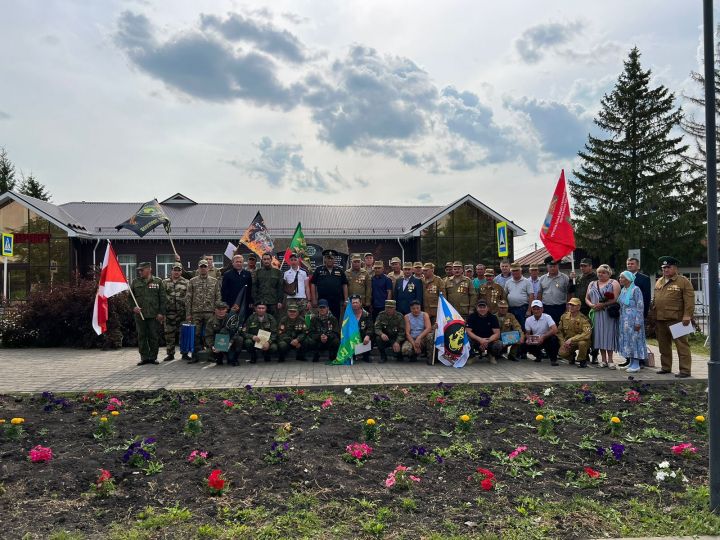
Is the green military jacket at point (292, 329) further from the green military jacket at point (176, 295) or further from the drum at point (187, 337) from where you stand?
the green military jacket at point (176, 295)

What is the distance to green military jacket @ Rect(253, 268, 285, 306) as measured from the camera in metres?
11.3

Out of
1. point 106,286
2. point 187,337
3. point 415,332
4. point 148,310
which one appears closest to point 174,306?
point 148,310

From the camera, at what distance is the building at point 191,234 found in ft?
109

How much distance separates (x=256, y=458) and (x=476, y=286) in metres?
7.72

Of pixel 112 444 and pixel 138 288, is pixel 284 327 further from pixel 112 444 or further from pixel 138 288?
pixel 112 444

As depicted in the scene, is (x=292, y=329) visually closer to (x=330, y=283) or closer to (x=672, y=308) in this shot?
(x=330, y=283)

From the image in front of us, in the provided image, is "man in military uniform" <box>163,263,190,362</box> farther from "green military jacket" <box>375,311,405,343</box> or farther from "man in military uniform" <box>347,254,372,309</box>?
"green military jacket" <box>375,311,405,343</box>

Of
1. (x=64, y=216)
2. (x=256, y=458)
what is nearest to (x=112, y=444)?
(x=256, y=458)

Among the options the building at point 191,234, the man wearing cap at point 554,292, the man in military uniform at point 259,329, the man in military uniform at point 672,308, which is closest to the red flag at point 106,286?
the man in military uniform at point 259,329

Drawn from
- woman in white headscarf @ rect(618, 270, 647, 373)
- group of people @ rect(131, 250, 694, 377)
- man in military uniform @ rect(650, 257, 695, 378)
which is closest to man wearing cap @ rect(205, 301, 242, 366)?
group of people @ rect(131, 250, 694, 377)

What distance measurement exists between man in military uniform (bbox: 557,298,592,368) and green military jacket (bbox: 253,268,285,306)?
5.56 meters

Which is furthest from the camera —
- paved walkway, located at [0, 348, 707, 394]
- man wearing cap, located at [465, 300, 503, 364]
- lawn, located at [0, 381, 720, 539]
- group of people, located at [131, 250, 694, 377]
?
man wearing cap, located at [465, 300, 503, 364]

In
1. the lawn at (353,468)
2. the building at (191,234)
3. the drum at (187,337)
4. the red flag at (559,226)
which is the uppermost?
the building at (191,234)

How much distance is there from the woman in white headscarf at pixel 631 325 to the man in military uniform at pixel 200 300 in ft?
24.9
